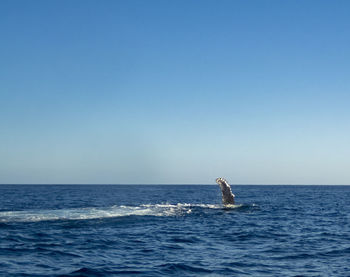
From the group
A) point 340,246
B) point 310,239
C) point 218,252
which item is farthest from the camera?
point 310,239

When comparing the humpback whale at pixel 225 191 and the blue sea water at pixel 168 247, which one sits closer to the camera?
the blue sea water at pixel 168 247

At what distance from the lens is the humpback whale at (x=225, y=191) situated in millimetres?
51406

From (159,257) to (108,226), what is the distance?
11.5m

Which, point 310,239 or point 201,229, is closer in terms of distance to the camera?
point 310,239

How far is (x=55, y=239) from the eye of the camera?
23859 mm

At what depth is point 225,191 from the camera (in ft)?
172

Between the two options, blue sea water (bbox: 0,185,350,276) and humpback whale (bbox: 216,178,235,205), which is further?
humpback whale (bbox: 216,178,235,205)

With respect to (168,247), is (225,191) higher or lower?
higher

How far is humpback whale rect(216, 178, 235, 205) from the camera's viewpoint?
169 feet

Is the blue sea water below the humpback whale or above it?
below

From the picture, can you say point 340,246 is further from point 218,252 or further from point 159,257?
point 159,257

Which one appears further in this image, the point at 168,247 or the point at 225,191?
the point at 225,191

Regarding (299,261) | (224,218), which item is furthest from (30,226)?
(299,261)

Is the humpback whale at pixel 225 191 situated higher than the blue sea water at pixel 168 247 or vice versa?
the humpback whale at pixel 225 191
